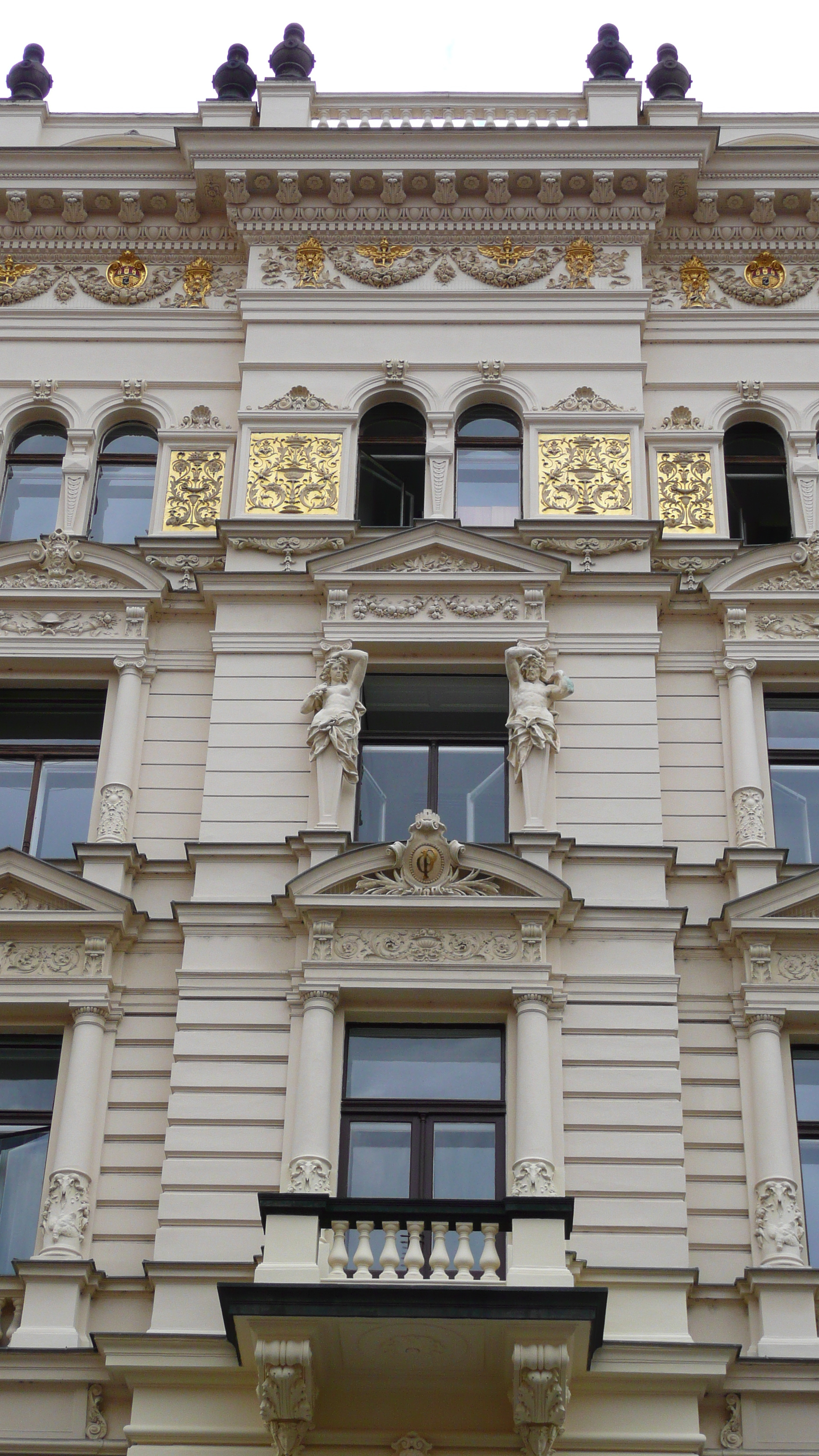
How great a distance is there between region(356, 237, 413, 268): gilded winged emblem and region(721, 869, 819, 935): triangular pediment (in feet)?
31.1

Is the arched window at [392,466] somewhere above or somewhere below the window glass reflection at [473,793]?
above

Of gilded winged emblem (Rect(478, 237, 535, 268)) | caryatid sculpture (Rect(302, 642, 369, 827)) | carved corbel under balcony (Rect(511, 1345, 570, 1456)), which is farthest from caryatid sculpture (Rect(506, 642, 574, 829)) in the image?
gilded winged emblem (Rect(478, 237, 535, 268))

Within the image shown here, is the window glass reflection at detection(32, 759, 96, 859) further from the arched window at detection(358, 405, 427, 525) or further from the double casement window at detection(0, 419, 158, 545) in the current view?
the arched window at detection(358, 405, 427, 525)

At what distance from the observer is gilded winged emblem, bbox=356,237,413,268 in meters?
23.8

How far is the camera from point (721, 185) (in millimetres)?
23922

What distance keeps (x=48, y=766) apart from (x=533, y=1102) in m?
6.70

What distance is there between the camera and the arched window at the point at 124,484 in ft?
74.4

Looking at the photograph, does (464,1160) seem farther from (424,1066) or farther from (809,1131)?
(809,1131)

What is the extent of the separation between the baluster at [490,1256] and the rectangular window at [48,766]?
628 centimetres

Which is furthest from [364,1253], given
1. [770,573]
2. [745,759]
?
[770,573]

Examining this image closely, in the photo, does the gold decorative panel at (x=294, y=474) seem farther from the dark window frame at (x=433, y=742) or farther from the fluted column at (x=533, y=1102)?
the fluted column at (x=533, y=1102)

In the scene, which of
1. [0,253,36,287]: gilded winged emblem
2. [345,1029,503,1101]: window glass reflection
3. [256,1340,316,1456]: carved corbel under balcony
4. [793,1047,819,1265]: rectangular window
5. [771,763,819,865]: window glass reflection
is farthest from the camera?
[0,253,36,287]: gilded winged emblem

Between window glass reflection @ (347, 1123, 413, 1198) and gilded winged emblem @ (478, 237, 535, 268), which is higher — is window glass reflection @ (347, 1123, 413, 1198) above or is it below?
below

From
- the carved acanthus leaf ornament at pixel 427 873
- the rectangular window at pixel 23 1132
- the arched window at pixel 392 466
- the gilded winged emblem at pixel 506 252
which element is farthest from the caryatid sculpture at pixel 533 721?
the gilded winged emblem at pixel 506 252
